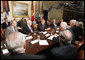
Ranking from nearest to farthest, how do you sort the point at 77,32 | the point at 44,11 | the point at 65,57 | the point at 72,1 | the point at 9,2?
the point at 65,57 < the point at 77,32 < the point at 9,2 < the point at 72,1 < the point at 44,11

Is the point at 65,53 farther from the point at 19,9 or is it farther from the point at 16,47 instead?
the point at 19,9

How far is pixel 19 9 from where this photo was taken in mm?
8211

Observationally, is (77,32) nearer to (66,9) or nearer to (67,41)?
(67,41)

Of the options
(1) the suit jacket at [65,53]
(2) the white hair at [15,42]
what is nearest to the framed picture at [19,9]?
(2) the white hair at [15,42]

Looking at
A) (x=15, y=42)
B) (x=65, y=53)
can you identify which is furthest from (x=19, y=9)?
(x=65, y=53)

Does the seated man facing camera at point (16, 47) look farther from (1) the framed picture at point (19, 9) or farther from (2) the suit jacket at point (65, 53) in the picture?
(1) the framed picture at point (19, 9)

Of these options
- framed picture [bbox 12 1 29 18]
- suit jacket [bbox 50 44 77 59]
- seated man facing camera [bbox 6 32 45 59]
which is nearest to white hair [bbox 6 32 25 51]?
seated man facing camera [bbox 6 32 45 59]

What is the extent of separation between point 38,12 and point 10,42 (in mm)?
9105

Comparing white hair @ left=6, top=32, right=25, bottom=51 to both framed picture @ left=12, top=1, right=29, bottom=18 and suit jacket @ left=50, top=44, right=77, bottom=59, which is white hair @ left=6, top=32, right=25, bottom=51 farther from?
framed picture @ left=12, top=1, right=29, bottom=18

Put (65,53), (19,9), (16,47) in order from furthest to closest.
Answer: (19,9)
(16,47)
(65,53)

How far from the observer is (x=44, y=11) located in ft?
36.6

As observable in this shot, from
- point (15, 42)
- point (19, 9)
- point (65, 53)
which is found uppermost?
point (19, 9)

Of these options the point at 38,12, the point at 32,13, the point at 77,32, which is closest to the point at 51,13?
the point at 38,12

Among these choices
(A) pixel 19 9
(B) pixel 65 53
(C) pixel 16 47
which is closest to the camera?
(B) pixel 65 53
